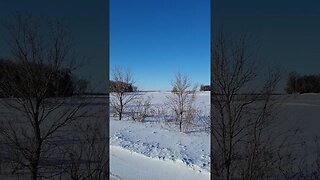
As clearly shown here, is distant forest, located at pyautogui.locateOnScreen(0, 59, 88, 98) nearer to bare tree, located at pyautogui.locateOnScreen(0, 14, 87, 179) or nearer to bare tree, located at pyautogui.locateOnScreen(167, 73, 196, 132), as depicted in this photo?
bare tree, located at pyautogui.locateOnScreen(0, 14, 87, 179)

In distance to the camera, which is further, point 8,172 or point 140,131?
point 140,131

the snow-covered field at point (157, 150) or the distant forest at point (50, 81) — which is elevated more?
the distant forest at point (50, 81)

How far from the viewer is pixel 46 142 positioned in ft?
6.82

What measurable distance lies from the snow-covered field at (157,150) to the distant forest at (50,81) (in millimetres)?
1258

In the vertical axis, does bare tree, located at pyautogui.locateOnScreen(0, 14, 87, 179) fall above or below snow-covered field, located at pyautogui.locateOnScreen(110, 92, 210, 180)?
above

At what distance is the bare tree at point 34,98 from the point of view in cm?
199

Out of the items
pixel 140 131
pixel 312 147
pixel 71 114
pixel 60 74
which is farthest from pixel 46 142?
pixel 140 131

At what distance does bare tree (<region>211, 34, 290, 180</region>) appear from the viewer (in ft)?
7.38

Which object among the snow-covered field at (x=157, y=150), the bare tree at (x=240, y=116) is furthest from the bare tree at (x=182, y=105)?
the bare tree at (x=240, y=116)

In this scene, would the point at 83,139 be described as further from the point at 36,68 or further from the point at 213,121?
the point at 213,121

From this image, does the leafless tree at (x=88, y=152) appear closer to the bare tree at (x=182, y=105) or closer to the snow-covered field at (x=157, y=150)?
the snow-covered field at (x=157, y=150)

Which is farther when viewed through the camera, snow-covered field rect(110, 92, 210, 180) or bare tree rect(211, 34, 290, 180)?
snow-covered field rect(110, 92, 210, 180)

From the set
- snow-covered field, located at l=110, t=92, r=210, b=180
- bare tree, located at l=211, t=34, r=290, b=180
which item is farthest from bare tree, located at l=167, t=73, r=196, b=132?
bare tree, located at l=211, t=34, r=290, b=180

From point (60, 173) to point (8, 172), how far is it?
0.33m
